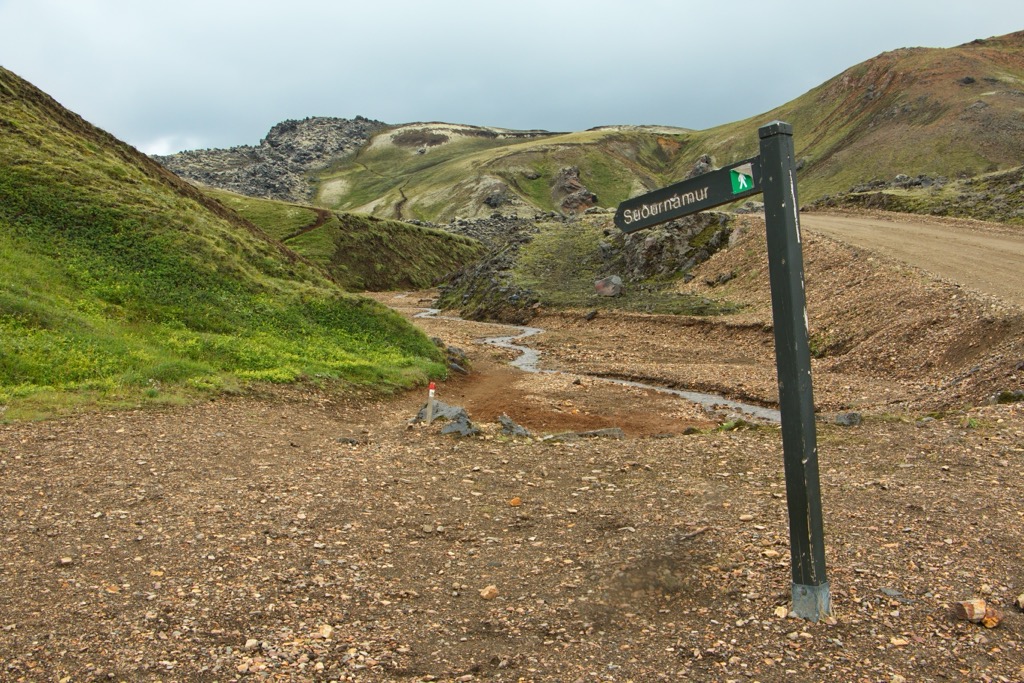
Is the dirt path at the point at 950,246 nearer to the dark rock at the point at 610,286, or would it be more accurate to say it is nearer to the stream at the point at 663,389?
the stream at the point at 663,389

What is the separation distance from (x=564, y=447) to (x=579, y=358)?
20.2m

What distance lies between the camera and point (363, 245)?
93750 millimetres

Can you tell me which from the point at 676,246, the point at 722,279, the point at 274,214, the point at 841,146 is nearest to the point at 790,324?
the point at 722,279

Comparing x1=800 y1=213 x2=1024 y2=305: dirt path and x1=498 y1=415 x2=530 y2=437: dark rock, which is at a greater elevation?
x1=800 y1=213 x2=1024 y2=305: dirt path

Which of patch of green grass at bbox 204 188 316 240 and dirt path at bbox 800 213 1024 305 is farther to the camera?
patch of green grass at bbox 204 188 316 240

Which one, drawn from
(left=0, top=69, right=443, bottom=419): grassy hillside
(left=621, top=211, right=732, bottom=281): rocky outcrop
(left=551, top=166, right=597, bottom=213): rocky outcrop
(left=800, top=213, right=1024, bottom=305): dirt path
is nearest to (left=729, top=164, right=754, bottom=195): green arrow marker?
(left=0, top=69, right=443, bottom=419): grassy hillside

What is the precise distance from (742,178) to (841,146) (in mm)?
130779

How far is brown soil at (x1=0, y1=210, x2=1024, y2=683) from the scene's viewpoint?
6547mm

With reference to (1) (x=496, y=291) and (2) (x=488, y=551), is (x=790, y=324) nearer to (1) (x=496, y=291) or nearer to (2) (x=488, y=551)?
(2) (x=488, y=551)

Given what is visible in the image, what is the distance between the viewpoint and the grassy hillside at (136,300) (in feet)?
57.5

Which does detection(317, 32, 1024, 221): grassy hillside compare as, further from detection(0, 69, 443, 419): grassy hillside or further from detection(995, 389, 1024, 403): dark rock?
detection(995, 389, 1024, 403): dark rock

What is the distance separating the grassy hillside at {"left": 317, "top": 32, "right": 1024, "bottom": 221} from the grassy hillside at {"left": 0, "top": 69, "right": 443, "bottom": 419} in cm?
9549

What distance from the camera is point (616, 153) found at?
18075 cm

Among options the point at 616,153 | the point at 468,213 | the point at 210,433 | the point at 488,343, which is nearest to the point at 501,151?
the point at 616,153
